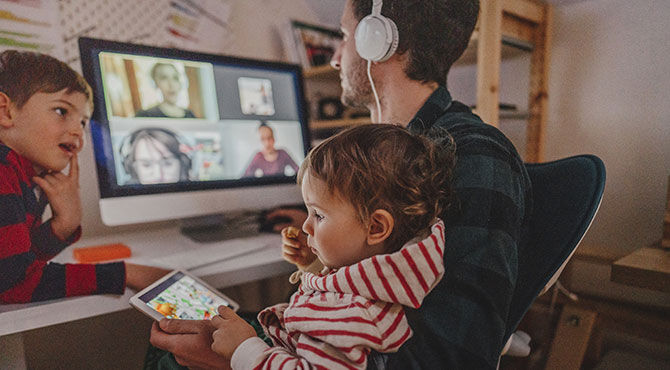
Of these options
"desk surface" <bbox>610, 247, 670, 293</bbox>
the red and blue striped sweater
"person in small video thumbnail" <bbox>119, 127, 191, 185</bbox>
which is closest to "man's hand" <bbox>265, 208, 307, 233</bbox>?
"person in small video thumbnail" <bbox>119, 127, 191, 185</bbox>

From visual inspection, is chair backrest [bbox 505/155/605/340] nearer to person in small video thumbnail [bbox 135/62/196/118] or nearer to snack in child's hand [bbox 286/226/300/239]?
snack in child's hand [bbox 286/226/300/239]

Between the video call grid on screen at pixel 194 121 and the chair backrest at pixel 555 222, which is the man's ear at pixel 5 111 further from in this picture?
the chair backrest at pixel 555 222

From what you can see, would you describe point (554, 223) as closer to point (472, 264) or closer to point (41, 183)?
point (472, 264)

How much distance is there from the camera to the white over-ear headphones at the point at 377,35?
0.83 metres

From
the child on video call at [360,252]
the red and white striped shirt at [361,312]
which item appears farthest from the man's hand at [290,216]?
the red and white striped shirt at [361,312]

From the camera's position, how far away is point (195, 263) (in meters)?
0.91

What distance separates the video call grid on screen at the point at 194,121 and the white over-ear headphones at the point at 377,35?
450mm

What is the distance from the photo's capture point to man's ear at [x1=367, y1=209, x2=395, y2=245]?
1.87 ft

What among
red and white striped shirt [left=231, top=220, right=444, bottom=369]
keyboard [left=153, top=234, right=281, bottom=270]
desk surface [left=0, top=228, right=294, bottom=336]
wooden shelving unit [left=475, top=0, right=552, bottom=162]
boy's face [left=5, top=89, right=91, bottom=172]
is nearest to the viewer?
red and white striped shirt [left=231, top=220, right=444, bottom=369]

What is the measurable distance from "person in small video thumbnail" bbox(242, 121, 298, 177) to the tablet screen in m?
0.43

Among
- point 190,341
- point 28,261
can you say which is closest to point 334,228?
point 190,341

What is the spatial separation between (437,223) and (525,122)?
1.40 meters

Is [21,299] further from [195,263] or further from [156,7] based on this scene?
[156,7]

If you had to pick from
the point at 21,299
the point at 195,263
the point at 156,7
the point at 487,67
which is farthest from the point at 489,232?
the point at 156,7
